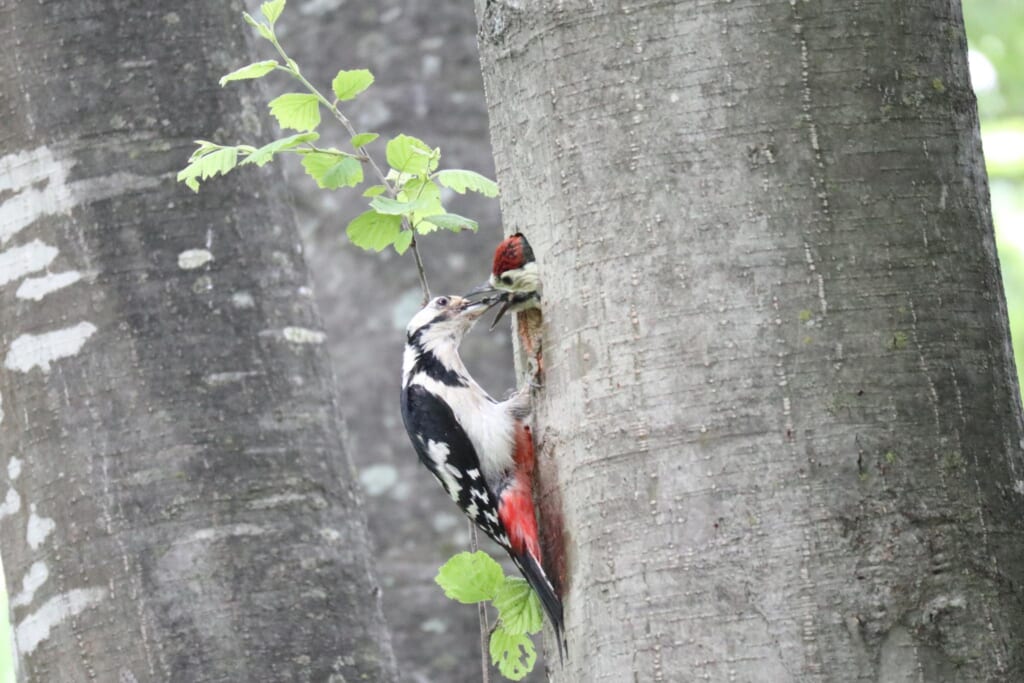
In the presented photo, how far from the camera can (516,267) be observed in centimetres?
229

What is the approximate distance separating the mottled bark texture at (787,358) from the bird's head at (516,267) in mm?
188

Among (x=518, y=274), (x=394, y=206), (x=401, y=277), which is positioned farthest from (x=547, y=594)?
(x=401, y=277)

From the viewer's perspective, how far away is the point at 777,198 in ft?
6.08

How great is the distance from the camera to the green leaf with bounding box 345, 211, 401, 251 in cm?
249

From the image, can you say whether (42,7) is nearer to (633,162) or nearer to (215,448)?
(215,448)

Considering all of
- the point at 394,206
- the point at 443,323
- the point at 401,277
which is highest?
the point at 401,277

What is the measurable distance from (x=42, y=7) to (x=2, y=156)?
0.33m

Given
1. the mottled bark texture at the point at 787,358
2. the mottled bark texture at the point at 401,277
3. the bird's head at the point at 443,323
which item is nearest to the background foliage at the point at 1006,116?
the mottled bark texture at the point at 401,277

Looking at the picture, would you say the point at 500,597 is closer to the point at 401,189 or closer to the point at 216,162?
the point at 401,189

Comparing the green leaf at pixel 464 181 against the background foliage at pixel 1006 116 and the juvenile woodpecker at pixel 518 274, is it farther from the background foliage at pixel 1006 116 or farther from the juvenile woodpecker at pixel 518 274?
the background foliage at pixel 1006 116

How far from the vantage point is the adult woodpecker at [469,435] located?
8.87 ft

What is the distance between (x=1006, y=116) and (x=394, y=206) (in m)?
6.93

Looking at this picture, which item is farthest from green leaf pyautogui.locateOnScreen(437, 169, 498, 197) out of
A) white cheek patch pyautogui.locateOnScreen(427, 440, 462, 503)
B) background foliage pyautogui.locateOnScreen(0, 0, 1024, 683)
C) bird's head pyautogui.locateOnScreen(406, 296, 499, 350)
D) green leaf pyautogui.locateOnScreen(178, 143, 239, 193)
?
background foliage pyautogui.locateOnScreen(0, 0, 1024, 683)

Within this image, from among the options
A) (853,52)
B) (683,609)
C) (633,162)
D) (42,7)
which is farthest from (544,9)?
(42,7)
